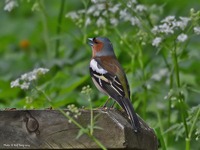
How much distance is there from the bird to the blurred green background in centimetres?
54

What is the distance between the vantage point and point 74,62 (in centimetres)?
709

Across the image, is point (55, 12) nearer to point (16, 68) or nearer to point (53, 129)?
point (16, 68)

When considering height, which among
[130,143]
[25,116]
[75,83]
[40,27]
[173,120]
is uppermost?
[25,116]

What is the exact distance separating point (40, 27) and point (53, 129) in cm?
753

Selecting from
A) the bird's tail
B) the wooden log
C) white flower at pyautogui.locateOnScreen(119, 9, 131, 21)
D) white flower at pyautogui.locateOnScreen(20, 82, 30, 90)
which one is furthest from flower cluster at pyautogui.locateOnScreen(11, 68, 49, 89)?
white flower at pyautogui.locateOnScreen(119, 9, 131, 21)

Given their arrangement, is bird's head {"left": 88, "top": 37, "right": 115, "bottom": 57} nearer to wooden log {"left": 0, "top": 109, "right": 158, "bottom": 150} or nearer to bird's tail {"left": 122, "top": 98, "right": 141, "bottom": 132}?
bird's tail {"left": 122, "top": 98, "right": 141, "bottom": 132}

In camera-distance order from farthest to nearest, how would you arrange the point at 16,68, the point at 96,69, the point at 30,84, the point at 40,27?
the point at 40,27 → the point at 16,68 → the point at 96,69 → the point at 30,84

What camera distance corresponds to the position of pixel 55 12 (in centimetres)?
1061

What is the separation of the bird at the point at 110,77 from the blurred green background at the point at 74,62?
1.78 feet

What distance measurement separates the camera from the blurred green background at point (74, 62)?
4992 millimetres

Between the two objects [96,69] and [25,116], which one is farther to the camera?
[96,69]

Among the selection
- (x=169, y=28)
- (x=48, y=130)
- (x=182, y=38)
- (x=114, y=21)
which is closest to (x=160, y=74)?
(x=114, y=21)

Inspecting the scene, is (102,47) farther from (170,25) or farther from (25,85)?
(25,85)

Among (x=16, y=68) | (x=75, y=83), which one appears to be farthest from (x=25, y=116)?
(x=16, y=68)
